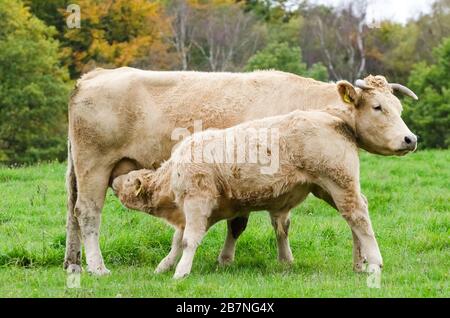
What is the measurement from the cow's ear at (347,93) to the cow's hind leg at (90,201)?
8.57 ft

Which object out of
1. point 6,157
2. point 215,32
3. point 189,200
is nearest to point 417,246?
point 189,200

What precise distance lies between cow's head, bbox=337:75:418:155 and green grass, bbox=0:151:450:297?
1.23m

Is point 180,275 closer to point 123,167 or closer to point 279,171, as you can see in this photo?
point 279,171

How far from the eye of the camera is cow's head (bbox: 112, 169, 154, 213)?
878 cm

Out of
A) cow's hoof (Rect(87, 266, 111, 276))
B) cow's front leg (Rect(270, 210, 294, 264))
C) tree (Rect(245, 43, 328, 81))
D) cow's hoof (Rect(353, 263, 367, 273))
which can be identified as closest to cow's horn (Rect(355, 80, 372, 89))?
cow's front leg (Rect(270, 210, 294, 264))

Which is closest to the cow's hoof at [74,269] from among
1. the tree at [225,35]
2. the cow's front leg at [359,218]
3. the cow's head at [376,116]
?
the cow's front leg at [359,218]

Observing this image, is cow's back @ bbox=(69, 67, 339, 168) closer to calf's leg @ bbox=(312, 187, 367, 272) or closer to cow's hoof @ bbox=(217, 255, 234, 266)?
calf's leg @ bbox=(312, 187, 367, 272)

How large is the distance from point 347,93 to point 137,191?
2.28m

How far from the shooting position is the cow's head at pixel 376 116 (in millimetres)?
8562

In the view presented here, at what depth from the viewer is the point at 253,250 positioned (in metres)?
10.1

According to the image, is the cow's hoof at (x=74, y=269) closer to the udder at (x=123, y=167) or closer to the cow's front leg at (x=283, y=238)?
the udder at (x=123, y=167)

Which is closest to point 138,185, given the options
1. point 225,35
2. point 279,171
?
point 279,171

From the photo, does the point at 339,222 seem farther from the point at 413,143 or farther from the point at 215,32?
the point at 215,32

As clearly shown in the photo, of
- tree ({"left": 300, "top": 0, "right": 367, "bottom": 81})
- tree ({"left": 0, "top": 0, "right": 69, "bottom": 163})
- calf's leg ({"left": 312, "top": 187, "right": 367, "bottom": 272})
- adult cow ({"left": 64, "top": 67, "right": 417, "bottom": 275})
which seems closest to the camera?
calf's leg ({"left": 312, "top": 187, "right": 367, "bottom": 272})
